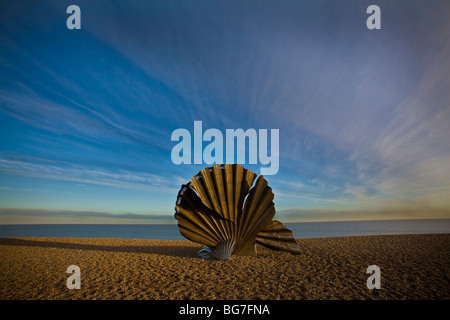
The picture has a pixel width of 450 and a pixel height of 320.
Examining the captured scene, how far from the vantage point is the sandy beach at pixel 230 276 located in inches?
221

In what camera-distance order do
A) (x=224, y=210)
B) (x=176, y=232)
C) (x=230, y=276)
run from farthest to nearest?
(x=176, y=232) → (x=224, y=210) → (x=230, y=276)

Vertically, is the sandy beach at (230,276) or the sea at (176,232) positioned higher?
the sandy beach at (230,276)

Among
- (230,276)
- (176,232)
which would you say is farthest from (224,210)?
(176,232)

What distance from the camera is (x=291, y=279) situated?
6652 mm

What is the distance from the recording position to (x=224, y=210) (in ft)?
31.0

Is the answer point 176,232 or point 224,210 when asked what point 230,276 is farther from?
point 176,232

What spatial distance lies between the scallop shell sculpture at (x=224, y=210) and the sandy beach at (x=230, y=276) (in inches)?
30.8

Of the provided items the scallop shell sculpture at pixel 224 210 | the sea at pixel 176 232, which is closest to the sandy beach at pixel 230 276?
the scallop shell sculpture at pixel 224 210

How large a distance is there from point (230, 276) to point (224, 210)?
2914 mm

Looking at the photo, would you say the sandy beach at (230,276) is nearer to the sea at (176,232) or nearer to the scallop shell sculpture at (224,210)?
the scallop shell sculpture at (224,210)

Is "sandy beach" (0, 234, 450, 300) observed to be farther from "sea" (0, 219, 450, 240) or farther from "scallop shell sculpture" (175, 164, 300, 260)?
"sea" (0, 219, 450, 240)
